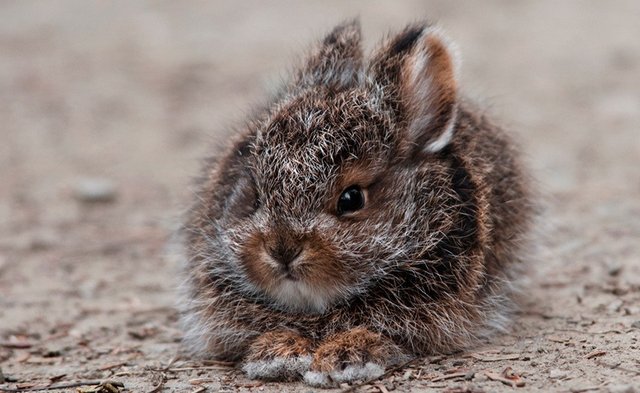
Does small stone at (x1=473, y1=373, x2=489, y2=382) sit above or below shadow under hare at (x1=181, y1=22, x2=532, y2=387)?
below

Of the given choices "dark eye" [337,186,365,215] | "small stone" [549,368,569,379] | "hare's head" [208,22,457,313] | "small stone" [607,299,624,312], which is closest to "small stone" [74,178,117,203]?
"hare's head" [208,22,457,313]

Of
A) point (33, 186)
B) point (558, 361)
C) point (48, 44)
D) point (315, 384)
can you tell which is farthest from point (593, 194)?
point (48, 44)

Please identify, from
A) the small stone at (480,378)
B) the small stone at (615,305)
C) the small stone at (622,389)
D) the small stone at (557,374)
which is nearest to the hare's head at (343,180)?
the small stone at (480,378)

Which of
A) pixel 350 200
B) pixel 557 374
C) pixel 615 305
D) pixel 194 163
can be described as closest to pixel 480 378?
pixel 557 374

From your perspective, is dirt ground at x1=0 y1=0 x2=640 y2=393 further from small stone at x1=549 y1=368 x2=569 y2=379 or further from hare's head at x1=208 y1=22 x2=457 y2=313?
hare's head at x1=208 y1=22 x2=457 y2=313

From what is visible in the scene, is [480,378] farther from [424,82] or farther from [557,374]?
[424,82]

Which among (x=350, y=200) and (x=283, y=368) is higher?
(x=350, y=200)
